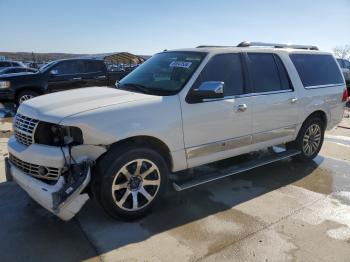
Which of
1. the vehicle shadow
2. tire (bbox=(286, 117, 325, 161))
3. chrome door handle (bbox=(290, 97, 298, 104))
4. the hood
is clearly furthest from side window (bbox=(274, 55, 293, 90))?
the hood

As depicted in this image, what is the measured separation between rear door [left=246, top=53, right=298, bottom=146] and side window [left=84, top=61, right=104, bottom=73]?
311 inches

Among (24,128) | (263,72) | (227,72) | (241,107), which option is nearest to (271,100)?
(263,72)

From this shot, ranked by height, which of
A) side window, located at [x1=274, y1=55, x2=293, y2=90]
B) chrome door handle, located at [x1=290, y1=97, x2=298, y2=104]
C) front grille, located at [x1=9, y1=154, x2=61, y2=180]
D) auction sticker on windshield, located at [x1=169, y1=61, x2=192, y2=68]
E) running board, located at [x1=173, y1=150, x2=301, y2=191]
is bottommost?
running board, located at [x1=173, y1=150, x2=301, y2=191]

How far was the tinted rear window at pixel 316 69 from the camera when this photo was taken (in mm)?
5604

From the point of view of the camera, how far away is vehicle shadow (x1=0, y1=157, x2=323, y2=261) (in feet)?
10.9

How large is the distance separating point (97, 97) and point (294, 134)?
3236 mm

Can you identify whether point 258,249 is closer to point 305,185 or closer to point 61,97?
point 305,185

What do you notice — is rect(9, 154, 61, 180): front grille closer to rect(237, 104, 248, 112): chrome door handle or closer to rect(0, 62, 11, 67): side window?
rect(237, 104, 248, 112): chrome door handle

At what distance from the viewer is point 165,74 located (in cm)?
449

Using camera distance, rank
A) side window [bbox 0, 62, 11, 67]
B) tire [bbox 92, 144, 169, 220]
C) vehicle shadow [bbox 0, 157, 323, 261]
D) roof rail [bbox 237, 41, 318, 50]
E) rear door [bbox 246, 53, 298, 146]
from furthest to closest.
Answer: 1. side window [bbox 0, 62, 11, 67]
2. roof rail [bbox 237, 41, 318, 50]
3. rear door [bbox 246, 53, 298, 146]
4. tire [bbox 92, 144, 169, 220]
5. vehicle shadow [bbox 0, 157, 323, 261]

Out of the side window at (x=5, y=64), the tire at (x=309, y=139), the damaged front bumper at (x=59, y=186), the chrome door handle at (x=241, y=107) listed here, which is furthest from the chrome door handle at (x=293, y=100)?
the side window at (x=5, y=64)

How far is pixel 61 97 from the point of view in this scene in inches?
161

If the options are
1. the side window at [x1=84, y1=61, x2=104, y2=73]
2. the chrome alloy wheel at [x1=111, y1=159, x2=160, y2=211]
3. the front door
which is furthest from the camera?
the side window at [x1=84, y1=61, x2=104, y2=73]


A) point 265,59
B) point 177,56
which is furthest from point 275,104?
point 177,56
